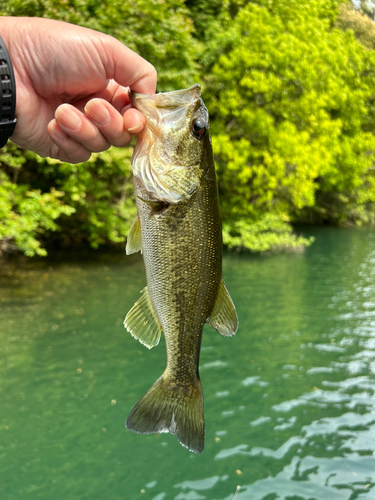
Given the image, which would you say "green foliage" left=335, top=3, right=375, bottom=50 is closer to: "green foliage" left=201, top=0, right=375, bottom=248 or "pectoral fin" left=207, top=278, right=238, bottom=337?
"green foliage" left=201, top=0, right=375, bottom=248

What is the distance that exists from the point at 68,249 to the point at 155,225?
48.4 ft

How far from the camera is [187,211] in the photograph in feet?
6.97

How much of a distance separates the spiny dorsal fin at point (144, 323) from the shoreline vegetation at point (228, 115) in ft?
26.1

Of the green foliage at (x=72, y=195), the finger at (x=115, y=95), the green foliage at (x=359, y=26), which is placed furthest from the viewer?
the green foliage at (x=359, y=26)

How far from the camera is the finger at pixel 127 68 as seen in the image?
240 cm

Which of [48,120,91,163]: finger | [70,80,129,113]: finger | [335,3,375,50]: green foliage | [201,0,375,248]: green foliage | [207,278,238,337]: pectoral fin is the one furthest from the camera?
[335,3,375,50]: green foliage

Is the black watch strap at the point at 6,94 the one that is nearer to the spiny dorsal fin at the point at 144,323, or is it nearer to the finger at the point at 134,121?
the finger at the point at 134,121

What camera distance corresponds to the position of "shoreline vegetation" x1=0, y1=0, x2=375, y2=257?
38.5 feet

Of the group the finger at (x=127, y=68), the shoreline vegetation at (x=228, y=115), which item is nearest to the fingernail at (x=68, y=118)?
the finger at (x=127, y=68)

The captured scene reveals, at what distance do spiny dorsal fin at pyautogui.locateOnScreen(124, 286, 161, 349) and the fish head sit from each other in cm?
62

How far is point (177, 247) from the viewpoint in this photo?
2176mm

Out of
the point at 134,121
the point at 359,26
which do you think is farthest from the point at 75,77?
the point at 359,26

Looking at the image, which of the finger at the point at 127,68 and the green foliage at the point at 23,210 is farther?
the green foliage at the point at 23,210

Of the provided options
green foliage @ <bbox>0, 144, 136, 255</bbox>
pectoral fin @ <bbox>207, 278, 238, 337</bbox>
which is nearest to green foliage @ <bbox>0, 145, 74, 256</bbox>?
green foliage @ <bbox>0, 144, 136, 255</bbox>
